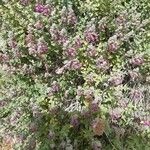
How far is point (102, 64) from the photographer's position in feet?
15.2

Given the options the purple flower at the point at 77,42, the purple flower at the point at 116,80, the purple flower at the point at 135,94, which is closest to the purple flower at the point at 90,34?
the purple flower at the point at 77,42

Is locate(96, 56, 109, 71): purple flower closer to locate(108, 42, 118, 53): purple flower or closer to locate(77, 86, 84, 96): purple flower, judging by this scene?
locate(108, 42, 118, 53): purple flower

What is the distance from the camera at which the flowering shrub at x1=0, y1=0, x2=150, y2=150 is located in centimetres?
462

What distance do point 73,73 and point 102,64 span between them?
454 mm

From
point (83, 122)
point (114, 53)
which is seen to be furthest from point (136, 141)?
point (114, 53)

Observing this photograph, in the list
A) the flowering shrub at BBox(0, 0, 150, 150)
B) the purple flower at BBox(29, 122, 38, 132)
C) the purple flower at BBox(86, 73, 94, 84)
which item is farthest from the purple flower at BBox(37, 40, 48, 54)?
the purple flower at BBox(29, 122, 38, 132)

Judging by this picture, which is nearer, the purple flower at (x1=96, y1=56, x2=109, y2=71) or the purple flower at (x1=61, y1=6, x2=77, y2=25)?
the purple flower at (x1=96, y1=56, x2=109, y2=71)

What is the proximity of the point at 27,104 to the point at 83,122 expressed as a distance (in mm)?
782

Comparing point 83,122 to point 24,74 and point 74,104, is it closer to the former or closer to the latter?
point 74,104

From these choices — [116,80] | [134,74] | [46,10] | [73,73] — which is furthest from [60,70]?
[134,74]

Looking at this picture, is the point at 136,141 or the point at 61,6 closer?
the point at 136,141

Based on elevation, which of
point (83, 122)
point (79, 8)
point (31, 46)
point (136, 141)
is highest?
point (79, 8)

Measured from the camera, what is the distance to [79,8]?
199 inches

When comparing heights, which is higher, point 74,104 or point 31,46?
point 31,46
